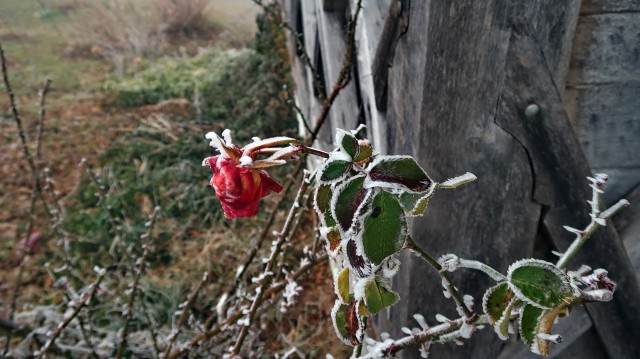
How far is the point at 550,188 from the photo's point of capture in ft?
3.51

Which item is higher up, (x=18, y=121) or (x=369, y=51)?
(x=369, y=51)

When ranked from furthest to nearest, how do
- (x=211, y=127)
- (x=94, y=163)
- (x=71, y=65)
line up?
(x=71, y=65), (x=211, y=127), (x=94, y=163)

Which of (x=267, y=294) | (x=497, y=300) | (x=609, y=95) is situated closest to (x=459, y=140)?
(x=609, y=95)

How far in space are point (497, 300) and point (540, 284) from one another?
0.07 m

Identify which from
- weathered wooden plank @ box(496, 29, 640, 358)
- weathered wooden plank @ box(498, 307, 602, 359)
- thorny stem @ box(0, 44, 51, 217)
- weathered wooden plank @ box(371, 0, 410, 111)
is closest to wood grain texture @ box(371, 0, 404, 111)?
weathered wooden plank @ box(371, 0, 410, 111)

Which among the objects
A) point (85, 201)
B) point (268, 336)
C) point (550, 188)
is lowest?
point (268, 336)

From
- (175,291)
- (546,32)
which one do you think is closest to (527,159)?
(546,32)

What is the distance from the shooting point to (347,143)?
0.53 metres

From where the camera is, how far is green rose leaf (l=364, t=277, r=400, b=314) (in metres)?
0.64

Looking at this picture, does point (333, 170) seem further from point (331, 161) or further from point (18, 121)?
point (18, 121)

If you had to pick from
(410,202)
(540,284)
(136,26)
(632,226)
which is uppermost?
(410,202)

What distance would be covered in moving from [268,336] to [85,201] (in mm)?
1934

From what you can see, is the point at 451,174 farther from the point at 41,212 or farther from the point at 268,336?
the point at 41,212

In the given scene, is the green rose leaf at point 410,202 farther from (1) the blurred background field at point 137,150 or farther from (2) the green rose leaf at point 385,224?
(1) the blurred background field at point 137,150
